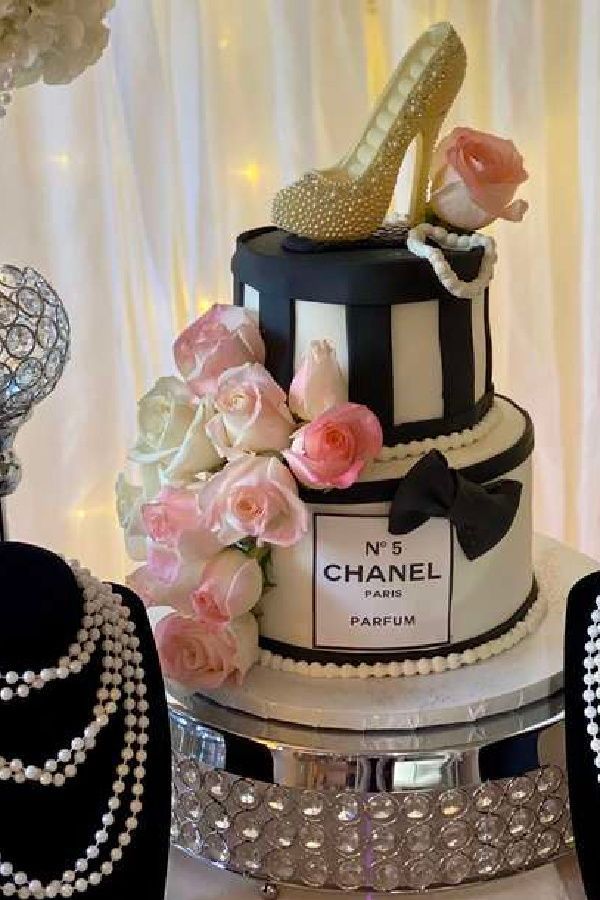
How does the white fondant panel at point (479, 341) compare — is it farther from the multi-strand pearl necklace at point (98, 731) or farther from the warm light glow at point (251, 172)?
the warm light glow at point (251, 172)

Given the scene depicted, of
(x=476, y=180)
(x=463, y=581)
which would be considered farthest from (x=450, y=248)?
(x=463, y=581)

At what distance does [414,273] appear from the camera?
36.1 inches

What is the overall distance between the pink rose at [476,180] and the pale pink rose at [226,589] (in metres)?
0.33

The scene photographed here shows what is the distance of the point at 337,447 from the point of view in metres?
0.88

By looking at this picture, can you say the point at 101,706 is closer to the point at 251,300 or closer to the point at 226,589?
the point at 226,589

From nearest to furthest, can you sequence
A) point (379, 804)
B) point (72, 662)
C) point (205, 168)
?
point (72, 662), point (379, 804), point (205, 168)

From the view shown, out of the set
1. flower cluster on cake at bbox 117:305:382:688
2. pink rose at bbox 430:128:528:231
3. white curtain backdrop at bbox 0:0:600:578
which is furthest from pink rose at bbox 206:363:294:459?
white curtain backdrop at bbox 0:0:600:578

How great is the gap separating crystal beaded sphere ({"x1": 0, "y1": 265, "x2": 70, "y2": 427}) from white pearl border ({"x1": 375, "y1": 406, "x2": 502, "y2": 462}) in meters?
0.30

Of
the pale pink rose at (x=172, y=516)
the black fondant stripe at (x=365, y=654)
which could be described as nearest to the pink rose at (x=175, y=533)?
the pale pink rose at (x=172, y=516)

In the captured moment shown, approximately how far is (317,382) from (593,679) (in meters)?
0.29

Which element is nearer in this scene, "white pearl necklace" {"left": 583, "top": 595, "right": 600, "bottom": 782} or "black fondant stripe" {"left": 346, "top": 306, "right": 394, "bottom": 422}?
"white pearl necklace" {"left": 583, "top": 595, "right": 600, "bottom": 782}

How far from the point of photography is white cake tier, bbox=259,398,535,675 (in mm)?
928

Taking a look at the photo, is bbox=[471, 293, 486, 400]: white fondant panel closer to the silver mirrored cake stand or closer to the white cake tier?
the white cake tier

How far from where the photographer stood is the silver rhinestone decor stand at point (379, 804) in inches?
34.0
